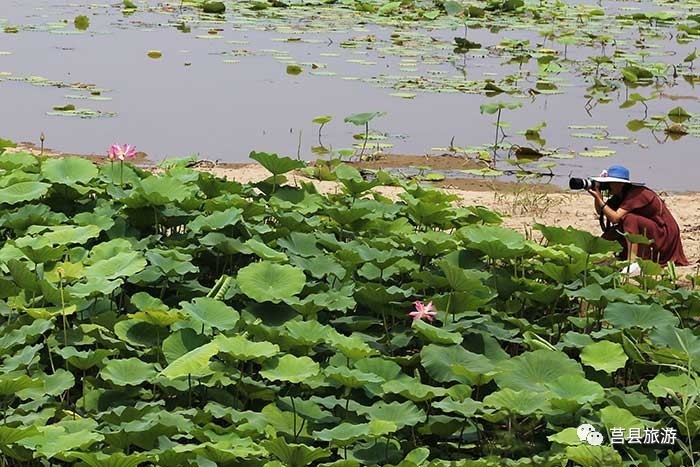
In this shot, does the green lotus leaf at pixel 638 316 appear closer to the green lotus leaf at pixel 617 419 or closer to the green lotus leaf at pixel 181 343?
the green lotus leaf at pixel 617 419

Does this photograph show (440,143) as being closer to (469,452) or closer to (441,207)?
(441,207)

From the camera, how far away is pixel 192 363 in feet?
10.4

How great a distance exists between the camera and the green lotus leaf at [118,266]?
3.76 meters

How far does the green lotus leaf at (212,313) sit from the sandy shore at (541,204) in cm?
241

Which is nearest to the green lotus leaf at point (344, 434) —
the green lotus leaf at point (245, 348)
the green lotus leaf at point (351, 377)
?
the green lotus leaf at point (351, 377)

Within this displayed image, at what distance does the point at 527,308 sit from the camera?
4191mm

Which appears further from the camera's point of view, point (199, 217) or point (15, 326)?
point (199, 217)

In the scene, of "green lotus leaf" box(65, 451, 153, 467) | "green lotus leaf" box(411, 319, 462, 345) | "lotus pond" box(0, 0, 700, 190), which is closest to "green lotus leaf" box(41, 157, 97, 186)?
"green lotus leaf" box(411, 319, 462, 345)

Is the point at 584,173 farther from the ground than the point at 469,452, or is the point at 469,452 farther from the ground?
the point at 469,452

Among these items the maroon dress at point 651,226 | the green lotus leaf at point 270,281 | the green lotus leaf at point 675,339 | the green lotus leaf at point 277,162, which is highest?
the green lotus leaf at point 277,162

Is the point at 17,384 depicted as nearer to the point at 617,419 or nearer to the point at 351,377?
the point at 351,377

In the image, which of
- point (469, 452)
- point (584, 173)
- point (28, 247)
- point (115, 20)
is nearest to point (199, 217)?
point (28, 247)

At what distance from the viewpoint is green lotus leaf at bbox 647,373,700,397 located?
3.27 meters

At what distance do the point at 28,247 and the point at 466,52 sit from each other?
30.9 ft
